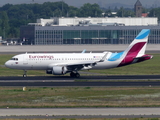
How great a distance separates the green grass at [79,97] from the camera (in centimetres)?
3412

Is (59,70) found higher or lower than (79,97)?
higher

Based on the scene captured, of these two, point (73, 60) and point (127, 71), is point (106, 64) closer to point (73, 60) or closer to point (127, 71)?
point (73, 60)

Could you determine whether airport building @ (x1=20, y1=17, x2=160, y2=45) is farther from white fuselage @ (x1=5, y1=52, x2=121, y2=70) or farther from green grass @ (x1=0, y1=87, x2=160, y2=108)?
green grass @ (x1=0, y1=87, x2=160, y2=108)

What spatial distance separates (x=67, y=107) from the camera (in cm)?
3272

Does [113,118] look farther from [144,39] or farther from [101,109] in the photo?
[144,39]

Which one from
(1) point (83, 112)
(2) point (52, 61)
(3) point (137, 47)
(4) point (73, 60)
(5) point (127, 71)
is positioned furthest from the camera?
(5) point (127, 71)

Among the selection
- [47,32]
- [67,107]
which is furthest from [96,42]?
[67,107]

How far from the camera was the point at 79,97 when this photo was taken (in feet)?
126

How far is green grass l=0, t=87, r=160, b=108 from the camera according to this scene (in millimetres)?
34125

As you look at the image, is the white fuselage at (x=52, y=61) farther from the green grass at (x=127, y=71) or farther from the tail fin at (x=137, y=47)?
the green grass at (x=127, y=71)

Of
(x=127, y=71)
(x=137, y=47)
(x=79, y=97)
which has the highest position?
(x=137, y=47)

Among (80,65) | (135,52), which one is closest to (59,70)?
(80,65)

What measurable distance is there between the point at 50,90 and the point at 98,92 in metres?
5.38

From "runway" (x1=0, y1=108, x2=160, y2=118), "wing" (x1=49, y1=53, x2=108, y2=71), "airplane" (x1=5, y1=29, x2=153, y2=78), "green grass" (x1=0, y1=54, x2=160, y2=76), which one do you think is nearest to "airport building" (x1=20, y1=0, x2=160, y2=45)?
"green grass" (x1=0, y1=54, x2=160, y2=76)
